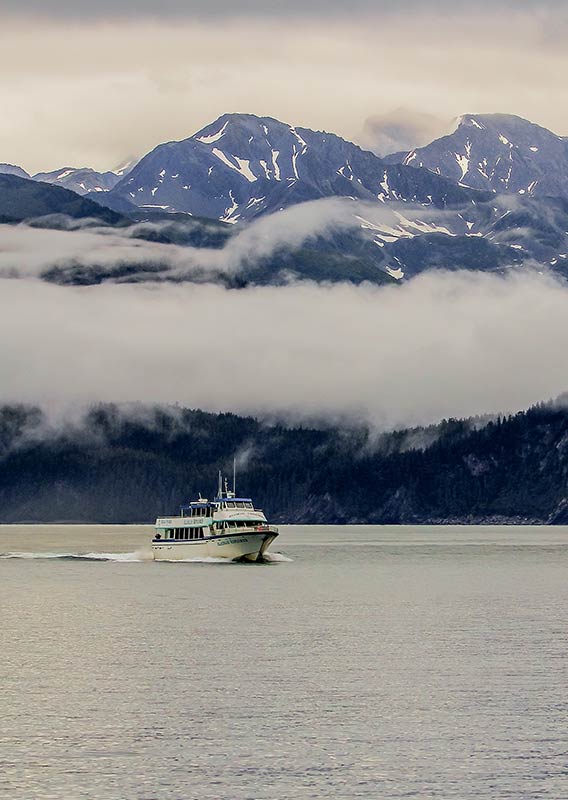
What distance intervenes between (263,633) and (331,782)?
8542 centimetres

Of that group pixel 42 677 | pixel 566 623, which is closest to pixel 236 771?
pixel 42 677

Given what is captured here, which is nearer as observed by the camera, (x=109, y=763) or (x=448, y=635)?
(x=109, y=763)

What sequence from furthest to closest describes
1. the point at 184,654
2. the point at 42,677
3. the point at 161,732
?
the point at 184,654, the point at 42,677, the point at 161,732

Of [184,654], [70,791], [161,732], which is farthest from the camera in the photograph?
[184,654]

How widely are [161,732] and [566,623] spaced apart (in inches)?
3703

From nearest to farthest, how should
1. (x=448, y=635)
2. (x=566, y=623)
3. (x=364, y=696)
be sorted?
(x=364, y=696), (x=448, y=635), (x=566, y=623)

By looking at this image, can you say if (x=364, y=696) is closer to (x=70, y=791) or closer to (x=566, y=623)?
(x=70, y=791)

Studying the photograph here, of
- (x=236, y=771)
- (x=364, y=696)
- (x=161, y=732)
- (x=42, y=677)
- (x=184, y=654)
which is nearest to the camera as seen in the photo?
(x=236, y=771)

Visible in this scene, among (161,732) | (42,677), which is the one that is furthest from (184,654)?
(161,732)

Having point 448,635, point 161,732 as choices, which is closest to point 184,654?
point 448,635

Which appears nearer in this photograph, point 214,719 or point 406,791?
point 406,791

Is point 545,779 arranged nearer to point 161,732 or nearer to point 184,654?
point 161,732

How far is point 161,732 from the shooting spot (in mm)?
114688

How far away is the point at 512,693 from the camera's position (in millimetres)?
131250
